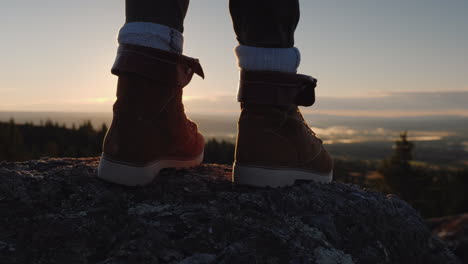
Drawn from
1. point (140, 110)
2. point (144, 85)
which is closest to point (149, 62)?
point (144, 85)

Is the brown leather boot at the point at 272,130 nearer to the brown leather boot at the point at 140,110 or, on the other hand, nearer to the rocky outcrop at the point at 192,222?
the rocky outcrop at the point at 192,222

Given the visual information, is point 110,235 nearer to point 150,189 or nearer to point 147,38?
point 150,189

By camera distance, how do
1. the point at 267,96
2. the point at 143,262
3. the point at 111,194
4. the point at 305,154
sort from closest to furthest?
the point at 143,262 → the point at 111,194 → the point at 267,96 → the point at 305,154

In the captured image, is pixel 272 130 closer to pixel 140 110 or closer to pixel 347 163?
pixel 140 110

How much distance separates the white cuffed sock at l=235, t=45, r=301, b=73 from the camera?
80.7 inches

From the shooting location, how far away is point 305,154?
224cm

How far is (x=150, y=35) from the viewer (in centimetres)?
198

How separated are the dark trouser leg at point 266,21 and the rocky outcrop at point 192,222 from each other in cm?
73

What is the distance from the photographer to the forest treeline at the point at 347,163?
7531 millimetres

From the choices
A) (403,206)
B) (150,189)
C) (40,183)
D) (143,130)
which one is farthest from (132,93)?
(403,206)

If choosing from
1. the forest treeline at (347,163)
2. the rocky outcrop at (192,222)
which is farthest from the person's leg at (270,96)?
the forest treeline at (347,163)

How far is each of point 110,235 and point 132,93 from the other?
701mm

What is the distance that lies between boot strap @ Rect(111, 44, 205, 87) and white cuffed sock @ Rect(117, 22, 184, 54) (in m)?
0.03

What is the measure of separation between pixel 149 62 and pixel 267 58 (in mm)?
557
